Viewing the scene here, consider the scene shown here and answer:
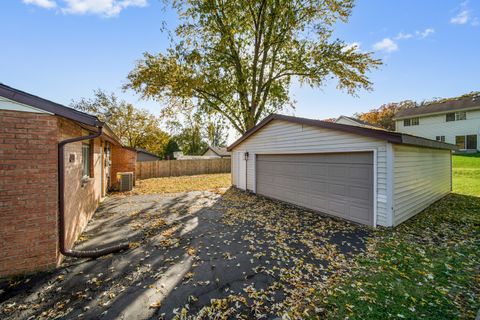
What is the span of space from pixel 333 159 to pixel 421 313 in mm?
4515

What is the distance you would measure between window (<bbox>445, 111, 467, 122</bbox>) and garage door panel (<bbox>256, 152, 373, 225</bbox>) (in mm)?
24544

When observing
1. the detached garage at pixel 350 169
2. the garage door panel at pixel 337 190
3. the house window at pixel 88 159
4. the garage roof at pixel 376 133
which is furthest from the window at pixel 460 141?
the house window at pixel 88 159

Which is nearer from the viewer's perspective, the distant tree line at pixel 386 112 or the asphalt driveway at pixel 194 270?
the asphalt driveway at pixel 194 270

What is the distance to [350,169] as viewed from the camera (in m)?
6.06

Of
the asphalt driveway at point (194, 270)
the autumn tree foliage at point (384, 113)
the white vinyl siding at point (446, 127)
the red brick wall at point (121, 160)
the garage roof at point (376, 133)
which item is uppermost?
the autumn tree foliage at point (384, 113)

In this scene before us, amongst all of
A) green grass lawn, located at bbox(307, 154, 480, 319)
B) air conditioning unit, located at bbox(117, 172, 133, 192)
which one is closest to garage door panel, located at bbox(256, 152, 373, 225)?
green grass lawn, located at bbox(307, 154, 480, 319)

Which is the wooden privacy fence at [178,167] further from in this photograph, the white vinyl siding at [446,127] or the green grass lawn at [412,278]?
the white vinyl siding at [446,127]

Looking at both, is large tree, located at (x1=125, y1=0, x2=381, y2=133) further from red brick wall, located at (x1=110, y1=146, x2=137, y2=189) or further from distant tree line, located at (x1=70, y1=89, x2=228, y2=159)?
distant tree line, located at (x1=70, y1=89, x2=228, y2=159)

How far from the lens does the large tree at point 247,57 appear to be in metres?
12.1

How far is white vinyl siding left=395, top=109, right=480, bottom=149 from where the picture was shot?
19.9 m

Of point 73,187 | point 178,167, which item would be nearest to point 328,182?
point 73,187

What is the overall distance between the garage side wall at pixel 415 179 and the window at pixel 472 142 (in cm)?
1771

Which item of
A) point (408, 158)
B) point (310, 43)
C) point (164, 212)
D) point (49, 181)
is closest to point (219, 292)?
point (49, 181)

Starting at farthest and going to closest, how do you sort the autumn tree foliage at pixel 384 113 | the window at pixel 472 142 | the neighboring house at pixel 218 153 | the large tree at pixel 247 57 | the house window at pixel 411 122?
the autumn tree foliage at pixel 384 113 < the neighboring house at pixel 218 153 < the house window at pixel 411 122 < the window at pixel 472 142 < the large tree at pixel 247 57
